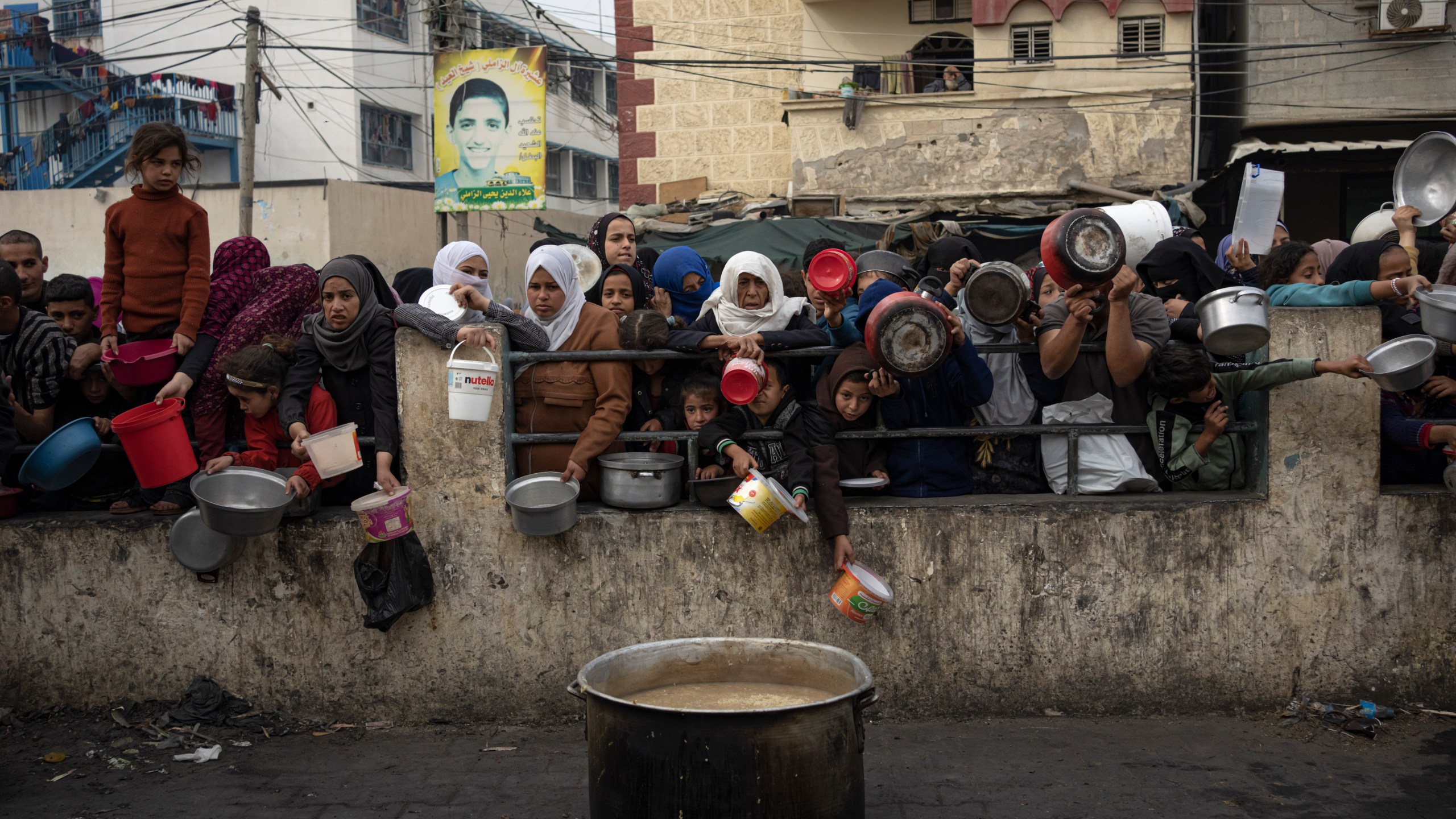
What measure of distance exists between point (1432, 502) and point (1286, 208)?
37.2 ft

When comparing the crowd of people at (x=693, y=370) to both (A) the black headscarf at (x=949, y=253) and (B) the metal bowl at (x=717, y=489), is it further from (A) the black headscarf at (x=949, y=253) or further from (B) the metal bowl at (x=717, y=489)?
(A) the black headscarf at (x=949, y=253)

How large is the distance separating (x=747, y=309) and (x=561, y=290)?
2.52 ft

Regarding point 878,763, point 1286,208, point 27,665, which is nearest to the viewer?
point 878,763

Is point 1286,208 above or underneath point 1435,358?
above

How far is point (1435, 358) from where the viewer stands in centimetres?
416

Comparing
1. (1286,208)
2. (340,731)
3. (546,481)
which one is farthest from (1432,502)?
(1286,208)

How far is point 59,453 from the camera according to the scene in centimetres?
414

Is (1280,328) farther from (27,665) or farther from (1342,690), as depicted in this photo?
(27,665)

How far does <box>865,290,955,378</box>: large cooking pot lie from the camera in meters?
3.71

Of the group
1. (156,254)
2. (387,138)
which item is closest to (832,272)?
(156,254)

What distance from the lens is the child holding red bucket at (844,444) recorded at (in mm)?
3961

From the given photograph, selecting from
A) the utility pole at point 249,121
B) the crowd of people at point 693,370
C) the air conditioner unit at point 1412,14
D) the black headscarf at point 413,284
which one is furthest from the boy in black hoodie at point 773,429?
the utility pole at point 249,121

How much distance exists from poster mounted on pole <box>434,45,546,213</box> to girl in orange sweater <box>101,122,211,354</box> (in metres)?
9.50

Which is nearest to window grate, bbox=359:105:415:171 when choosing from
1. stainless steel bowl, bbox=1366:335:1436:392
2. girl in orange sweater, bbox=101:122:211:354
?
girl in orange sweater, bbox=101:122:211:354
